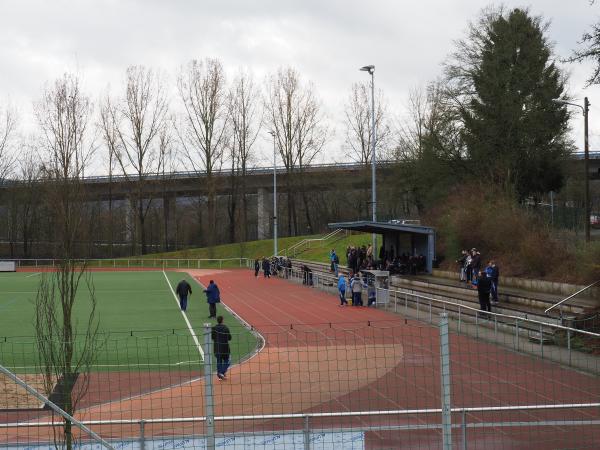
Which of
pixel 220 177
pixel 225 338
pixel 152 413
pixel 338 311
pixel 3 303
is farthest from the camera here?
pixel 220 177

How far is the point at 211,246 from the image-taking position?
73.3 m

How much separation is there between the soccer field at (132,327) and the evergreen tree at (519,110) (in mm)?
17939

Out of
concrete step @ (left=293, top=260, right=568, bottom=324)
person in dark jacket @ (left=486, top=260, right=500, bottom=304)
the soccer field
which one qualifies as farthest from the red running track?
person in dark jacket @ (left=486, top=260, right=500, bottom=304)

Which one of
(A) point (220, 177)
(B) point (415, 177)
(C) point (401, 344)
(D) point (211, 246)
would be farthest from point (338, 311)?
(A) point (220, 177)

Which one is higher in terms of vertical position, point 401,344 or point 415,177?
point 415,177

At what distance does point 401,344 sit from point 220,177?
63.0 metres

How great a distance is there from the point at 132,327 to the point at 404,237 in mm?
18715

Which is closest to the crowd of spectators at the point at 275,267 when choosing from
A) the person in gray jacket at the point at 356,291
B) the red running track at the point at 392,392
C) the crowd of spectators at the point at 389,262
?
the crowd of spectators at the point at 389,262

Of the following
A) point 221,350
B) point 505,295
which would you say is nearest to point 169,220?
point 505,295

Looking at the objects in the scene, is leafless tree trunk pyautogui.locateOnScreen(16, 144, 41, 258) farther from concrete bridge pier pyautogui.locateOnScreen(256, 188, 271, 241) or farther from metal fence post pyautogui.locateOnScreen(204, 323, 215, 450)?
metal fence post pyautogui.locateOnScreen(204, 323, 215, 450)

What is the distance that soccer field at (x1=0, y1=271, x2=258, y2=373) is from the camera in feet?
55.8

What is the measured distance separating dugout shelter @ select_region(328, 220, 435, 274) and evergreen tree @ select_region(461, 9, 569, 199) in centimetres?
576

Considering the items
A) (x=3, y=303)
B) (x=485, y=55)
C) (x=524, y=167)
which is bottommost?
(x=3, y=303)

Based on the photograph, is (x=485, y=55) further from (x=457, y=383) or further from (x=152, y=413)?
(x=152, y=413)
